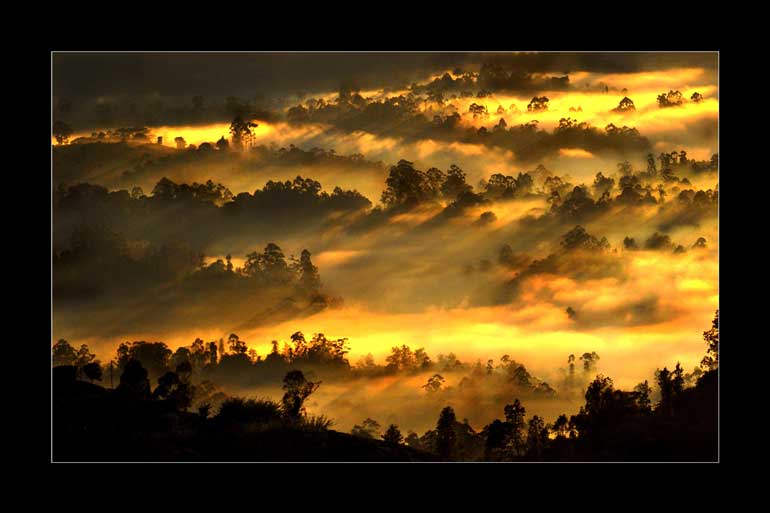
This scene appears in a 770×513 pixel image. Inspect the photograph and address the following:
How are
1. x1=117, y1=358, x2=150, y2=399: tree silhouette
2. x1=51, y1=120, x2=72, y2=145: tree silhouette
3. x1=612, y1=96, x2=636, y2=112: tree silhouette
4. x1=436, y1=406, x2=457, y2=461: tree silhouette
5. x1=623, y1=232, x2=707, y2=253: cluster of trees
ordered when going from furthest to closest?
x1=612, y1=96, x2=636, y2=112: tree silhouette
x1=623, y1=232, x2=707, y2=253: cluster of trees
x1=51, y1=120, x2=72, y2=145: tree silhouette
x1=117, y1=358, x2=150, y2=399: tree silhouette
x1=436, y1=406, x2=457, y2=461: tree silhouette

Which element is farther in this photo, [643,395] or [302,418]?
[643,395]

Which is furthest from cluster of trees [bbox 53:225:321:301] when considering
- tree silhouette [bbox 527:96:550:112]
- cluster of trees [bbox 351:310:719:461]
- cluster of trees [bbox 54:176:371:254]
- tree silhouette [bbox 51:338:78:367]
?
tree silhouette [bbox 527:96:550:112]

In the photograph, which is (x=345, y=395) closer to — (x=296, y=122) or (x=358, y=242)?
(x=358, y=242)

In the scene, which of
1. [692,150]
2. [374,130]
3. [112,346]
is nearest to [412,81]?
[374,130]

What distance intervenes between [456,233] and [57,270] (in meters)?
4.15

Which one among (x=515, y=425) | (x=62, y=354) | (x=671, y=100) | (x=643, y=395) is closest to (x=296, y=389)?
(x=515, y=425)

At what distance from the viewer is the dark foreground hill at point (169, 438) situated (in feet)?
49.3

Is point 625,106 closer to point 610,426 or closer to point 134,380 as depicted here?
point 610,426

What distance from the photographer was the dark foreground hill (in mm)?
15039

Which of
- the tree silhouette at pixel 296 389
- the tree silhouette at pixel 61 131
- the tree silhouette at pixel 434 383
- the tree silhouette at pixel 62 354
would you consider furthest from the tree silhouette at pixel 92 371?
the tree silhouette at pixel 434 383

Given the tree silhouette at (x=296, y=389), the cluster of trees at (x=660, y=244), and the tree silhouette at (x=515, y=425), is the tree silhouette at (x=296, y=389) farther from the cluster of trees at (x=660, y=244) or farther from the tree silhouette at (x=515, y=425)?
the cluster of trees at (x=660, y=244)

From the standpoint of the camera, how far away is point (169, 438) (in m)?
15.2

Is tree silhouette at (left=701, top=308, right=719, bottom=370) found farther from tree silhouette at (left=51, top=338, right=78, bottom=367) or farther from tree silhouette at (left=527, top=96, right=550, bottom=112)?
tree silhouette at (left=51, top=338, right=78, bottom=367)
